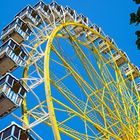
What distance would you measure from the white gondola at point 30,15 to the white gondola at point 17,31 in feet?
2.37

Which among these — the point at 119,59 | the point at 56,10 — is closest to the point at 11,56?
the point at 56,10

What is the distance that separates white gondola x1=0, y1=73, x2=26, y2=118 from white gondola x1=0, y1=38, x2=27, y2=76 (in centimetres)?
133

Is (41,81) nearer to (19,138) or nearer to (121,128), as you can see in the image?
(19,138)

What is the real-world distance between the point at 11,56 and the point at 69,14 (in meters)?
6.79

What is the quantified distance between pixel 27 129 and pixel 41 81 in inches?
73.8

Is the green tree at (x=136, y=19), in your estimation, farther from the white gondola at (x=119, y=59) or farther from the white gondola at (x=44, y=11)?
the white gondola at (x=119, y=59)

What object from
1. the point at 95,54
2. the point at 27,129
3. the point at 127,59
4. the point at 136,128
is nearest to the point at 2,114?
the point at 27,129

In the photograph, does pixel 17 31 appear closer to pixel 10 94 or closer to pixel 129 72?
pixel 10 94

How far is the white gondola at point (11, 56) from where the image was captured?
15196 mm

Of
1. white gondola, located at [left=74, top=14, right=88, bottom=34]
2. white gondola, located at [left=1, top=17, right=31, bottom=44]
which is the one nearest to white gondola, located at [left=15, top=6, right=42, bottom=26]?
white gondola, located at [left=1, top=17, right=31, bottom=44]

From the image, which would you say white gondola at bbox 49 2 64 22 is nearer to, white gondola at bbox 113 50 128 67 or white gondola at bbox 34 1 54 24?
white gondola at bbox 34 1 54 24

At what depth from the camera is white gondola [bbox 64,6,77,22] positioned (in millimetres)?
21398

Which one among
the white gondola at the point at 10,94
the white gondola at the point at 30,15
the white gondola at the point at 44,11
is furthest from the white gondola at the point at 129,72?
the white gondola at the point at 10,94

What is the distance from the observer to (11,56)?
15.5 m
